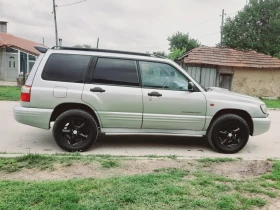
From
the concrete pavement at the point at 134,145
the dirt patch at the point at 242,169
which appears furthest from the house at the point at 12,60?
the dirt patch at the point at 242,169

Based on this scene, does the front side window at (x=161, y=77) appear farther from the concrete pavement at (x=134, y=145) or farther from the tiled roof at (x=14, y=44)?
the tiled roof at (x=14, y=44)

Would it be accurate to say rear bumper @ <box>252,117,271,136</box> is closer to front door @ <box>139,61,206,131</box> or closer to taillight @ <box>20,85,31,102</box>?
front door @ <box>139,61,206,131</box>

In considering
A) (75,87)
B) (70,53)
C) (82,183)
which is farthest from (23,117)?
(82,183)

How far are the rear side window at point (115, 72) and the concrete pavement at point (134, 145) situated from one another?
1318 mm

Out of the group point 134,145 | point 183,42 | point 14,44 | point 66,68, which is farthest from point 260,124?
point 183,42

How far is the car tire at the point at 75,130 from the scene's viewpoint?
5.48m

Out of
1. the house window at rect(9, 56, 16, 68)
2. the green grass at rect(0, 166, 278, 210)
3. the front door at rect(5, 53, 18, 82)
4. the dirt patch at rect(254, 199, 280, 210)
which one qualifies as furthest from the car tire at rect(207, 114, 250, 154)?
the house window at rect(9, 56, 16, 68)

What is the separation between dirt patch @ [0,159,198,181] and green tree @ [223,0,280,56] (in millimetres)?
29927

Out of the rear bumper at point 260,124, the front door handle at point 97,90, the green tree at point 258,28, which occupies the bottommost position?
the rear bumper at point 260,124

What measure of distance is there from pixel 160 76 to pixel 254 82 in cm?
1784

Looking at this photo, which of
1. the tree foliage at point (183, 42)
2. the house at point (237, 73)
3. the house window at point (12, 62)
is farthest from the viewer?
the tree foliage at point (183, 42)

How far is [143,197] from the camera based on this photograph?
337cm

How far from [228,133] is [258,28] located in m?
29.7

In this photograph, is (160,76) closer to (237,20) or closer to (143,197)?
(143,197)
